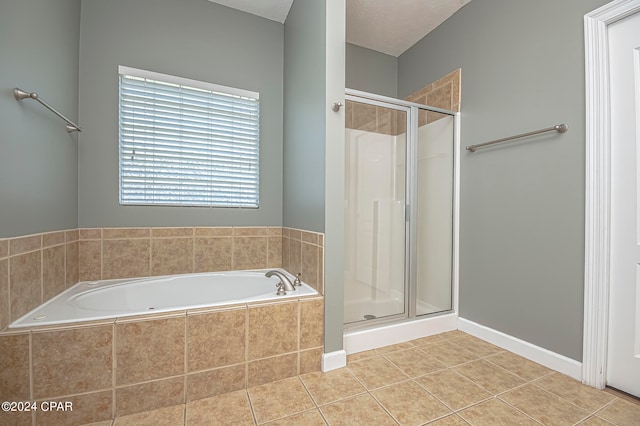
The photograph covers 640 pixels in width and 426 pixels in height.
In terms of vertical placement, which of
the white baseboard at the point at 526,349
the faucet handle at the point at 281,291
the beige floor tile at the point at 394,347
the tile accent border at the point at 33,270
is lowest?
the beige floor tile at the point at 394,347

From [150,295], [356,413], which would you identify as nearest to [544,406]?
[356,413]

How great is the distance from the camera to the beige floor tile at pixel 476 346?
1.85 m

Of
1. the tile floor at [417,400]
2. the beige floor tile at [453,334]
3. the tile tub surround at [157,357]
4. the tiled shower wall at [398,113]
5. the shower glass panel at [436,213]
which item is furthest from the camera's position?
the shower glass panel at [436,213]

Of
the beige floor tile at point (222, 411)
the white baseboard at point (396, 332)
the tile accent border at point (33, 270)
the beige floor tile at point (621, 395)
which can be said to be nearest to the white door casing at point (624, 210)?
the beige floor tile at point (621, 395)

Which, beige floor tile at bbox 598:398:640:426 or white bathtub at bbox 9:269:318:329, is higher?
white bathtub at bbox 9:269:318:329

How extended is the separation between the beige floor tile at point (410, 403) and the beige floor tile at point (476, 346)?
0.66 metres

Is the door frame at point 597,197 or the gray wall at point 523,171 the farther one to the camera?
the gray wall at point 523,171

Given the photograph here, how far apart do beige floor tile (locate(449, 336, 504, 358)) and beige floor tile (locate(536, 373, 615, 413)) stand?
33 cm

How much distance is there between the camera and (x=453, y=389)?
1449 millimetres

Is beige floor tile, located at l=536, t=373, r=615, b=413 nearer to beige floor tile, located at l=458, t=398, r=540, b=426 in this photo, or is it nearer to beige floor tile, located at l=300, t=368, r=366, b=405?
beige floor tile, located at l=458, t=398, r=540, b=426

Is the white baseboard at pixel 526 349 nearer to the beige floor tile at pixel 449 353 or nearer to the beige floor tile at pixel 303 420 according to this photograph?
the beige floor tile at pixel 449 353

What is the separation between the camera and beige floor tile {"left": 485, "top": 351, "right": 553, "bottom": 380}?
1.58 m

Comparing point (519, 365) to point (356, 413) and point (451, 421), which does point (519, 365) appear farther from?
point (356, 413)

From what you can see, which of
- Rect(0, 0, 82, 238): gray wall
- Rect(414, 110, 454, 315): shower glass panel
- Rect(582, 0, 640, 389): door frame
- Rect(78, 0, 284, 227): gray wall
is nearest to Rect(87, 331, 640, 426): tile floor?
Rect(582, 0, 640, 389): door frame
